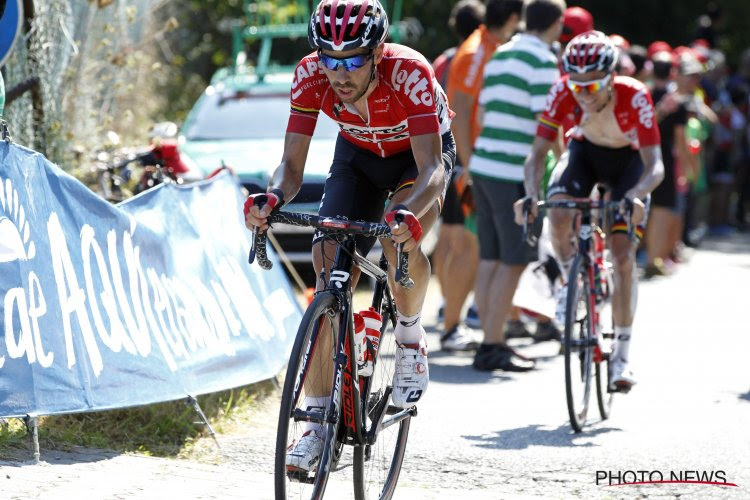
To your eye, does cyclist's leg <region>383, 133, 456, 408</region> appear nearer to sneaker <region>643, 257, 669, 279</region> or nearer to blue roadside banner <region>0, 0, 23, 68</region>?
blue roadside banner <region>0, 0, 23, 68</region>

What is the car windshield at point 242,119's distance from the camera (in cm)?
1238

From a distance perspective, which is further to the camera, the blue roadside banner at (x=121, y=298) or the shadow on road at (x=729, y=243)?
the shadow on road at (x=729, y=243)

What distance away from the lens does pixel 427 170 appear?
5.16 meters

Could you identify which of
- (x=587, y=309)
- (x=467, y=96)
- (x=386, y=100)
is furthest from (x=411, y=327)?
(x=467, y=96)

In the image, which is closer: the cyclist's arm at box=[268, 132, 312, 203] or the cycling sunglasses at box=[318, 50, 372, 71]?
the cycling sunglasses at box=[318, 50, 372, 71]

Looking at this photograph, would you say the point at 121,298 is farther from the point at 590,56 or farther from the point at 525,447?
the point at 590,56

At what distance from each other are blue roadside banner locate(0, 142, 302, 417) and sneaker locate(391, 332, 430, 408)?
1.38 metres

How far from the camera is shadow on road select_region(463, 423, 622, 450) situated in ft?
22.0

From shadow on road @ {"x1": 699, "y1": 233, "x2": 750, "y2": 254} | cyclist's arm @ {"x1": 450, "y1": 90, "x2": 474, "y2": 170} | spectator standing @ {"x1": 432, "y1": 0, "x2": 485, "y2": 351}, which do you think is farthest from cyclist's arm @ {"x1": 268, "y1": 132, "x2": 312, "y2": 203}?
shadow on road @ {"x1": 699, "y1": 233, "x2": 750, "y2": 254}

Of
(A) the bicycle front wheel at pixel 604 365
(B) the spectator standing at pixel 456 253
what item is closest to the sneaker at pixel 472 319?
(B) the spectator standing at pixel 456 253

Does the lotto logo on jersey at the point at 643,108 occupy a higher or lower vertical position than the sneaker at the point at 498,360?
higher

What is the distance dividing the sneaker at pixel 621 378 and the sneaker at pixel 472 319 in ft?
10.2

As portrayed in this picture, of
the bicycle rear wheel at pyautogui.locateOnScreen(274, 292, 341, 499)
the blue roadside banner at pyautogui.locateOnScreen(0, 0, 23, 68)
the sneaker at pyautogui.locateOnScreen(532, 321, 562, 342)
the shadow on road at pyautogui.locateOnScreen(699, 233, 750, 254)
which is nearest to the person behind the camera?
the bicycle rear wheel at pyautogui.locateOnScreen(274, 292, 341, 499)

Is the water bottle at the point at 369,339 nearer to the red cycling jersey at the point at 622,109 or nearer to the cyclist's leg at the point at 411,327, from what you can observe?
the cyclist's leg at the point at 411,327
